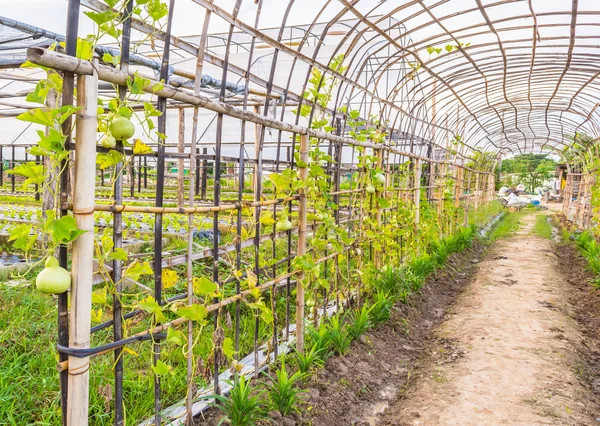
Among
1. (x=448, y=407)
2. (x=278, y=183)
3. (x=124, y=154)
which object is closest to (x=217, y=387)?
(x=278, y=183)

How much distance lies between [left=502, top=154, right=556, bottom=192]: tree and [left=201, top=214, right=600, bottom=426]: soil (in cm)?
2700

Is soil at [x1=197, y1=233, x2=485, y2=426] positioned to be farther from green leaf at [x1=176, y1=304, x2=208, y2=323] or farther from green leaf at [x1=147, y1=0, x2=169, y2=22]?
green leaf at [x1=147, y1=0, x2=169, y2=22]

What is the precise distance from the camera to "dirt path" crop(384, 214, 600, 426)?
2568 mm

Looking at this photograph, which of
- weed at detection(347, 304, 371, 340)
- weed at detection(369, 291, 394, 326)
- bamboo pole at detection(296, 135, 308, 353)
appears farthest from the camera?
weed at detection(369, 291, 394, 326)

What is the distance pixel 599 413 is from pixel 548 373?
1.47 ft

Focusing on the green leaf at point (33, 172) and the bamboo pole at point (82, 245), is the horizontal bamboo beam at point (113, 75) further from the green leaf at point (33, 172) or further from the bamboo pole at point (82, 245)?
the green leaf at point (33, 172)

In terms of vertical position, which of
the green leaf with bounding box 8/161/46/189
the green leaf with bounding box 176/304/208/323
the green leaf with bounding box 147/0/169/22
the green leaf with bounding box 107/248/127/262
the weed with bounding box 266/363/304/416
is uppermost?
the green leaf with bounding box 147/0/169/22

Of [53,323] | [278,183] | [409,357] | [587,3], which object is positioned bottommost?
[409,357]

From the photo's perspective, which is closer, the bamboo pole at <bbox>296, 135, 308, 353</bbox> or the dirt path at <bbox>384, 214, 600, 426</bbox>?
the dirt path at <bbox>384, 214, 600, 426</bbox>

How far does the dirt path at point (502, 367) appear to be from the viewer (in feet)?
8.43

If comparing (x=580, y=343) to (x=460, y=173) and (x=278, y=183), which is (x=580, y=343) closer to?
(x=278, y=183)

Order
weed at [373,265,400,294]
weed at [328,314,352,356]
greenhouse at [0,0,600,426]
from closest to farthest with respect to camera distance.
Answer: greenhouse at [0,0,600,426], weed at [328,314,352,356], weed at [373,265,400,294]

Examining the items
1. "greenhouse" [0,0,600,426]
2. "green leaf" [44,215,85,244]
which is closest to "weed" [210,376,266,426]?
"greenhouse" [0,0,600,426]

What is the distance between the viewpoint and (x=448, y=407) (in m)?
2.63
